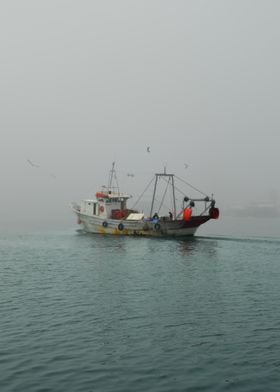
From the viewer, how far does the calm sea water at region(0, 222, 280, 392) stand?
14.4m

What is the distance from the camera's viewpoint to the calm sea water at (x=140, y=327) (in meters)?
14.4

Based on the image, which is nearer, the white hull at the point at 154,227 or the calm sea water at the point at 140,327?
the calm sea water at the point at 140,327

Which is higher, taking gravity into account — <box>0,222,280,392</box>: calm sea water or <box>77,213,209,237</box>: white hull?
<box>77,213,209,237</box>: white hull

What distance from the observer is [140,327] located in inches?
789

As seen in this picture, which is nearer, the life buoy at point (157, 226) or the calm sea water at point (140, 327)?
the calm sea water at point (140, 327)

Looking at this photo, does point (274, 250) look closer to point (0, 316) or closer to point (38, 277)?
point (38, 277)

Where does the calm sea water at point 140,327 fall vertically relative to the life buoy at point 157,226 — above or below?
below

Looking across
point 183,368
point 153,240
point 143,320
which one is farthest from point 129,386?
point 153,240

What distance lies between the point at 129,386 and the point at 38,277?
21.3m

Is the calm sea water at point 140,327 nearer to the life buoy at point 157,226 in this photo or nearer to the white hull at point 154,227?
the white hull at point 154,227

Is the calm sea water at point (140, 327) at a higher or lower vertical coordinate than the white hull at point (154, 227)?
lower

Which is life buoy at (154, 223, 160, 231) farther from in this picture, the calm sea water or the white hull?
the calm sea water

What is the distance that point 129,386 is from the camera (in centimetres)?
1371

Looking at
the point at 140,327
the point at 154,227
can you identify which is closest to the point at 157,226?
the point at 154,227
